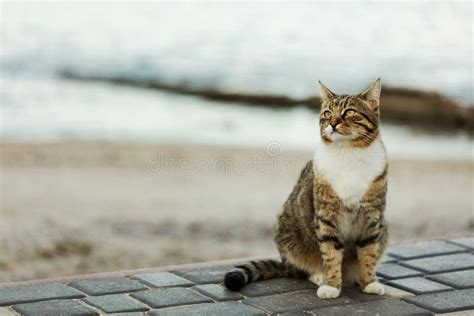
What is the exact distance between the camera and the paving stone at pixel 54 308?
177 inches

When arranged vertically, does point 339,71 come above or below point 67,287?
above

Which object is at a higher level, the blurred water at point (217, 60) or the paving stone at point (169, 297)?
the blurred water at point (217, 60)

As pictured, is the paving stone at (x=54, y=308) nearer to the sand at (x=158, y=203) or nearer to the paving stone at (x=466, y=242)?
the sand at (x=158, y=203)

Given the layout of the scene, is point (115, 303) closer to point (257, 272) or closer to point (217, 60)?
point (257, 272)

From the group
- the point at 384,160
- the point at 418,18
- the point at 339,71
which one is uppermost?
the point at 418,18

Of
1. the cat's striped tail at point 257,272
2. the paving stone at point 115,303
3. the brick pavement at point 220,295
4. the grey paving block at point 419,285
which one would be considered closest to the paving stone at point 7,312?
the brick pavement at point 220,295

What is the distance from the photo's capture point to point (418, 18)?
21625 millimetres

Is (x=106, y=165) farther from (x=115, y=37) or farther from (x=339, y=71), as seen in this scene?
(x=115, y=37)

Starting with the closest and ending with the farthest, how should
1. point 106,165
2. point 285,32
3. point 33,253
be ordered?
1. point 33,253
2. point 106,165
3. point 285,32

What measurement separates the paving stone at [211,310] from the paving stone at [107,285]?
425 mm

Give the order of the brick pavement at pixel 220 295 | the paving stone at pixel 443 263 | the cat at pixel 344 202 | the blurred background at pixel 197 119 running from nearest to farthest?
1. the brick pavement at pixel 220 295
2. the cat at pixel 344 202
3. the paving stone at pixel 443 263
4. the blurred background at pixel 197 119

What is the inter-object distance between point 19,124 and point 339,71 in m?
6.80

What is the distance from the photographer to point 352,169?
468 cm

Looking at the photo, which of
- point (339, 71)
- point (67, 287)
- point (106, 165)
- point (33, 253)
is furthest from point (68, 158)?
point (339, 71)
